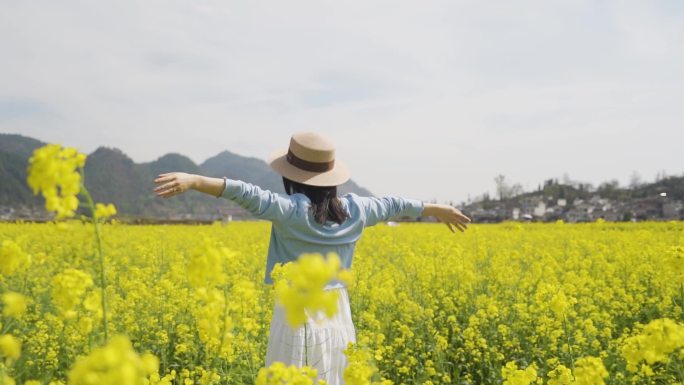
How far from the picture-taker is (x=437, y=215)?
3215mm

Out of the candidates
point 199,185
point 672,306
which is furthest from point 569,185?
point 199,185

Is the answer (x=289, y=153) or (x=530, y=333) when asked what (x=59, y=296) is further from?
(x=530, y=333)

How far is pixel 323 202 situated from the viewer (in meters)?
2.64

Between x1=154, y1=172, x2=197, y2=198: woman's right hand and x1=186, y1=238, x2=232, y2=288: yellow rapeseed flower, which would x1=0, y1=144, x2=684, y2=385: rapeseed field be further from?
x1=154, y1=172, x2=197, y2=198: woman's right hand

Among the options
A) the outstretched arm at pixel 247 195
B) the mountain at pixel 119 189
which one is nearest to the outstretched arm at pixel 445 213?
the outstretched arm at pixel 247 195

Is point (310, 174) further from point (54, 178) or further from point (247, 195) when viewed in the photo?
point (54, 178)

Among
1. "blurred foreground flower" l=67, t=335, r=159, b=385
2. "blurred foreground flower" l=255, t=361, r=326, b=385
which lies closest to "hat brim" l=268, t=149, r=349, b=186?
"blurred foreground flower" l=255, t=361, r=326, b=385

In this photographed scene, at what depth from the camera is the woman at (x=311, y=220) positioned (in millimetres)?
2480

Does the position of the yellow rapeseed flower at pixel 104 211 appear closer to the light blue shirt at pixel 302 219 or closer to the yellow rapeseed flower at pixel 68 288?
the yellow rapeseed flower at pixel 68 288

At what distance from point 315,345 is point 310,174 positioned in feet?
2.65

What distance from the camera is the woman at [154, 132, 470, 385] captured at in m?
2.48

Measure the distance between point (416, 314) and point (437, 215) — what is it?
67.8 inches

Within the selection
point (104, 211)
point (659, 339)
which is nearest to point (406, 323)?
point (659, 339)

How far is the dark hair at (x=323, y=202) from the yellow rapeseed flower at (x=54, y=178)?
144cm
